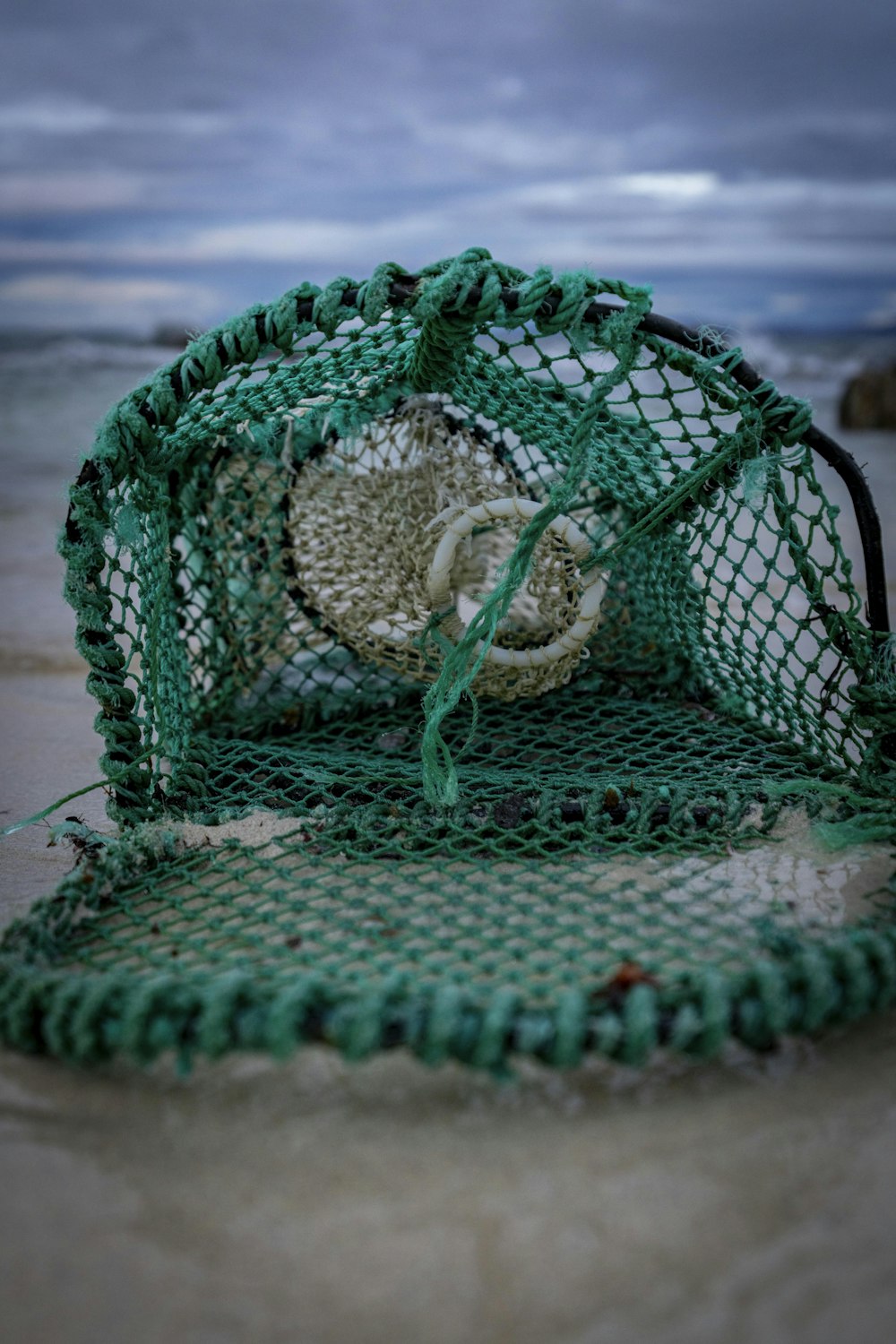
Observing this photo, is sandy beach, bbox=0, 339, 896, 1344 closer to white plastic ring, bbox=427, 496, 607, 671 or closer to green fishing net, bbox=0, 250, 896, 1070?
green fishing net, bbox=0, 250, 896, 1070

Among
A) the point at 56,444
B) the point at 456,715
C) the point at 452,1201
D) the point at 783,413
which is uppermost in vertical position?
the point at 56,444

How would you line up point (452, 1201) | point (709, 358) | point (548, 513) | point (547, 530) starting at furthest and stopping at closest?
point (547, 530) → point (709, 358) → point (548, 513) → point (452, 1201)

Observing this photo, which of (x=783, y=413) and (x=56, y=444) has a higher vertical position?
(x=56, y=444)

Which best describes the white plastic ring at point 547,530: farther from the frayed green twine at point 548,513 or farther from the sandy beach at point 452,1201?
the sandy beach at point 452,1201

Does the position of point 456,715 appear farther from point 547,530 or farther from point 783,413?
point 783,413

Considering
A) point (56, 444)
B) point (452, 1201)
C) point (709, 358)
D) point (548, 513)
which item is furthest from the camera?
point (56, 444)

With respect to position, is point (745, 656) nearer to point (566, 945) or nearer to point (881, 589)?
point (881, 589)

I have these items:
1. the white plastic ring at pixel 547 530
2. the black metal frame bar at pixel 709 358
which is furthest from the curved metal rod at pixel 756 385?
the white plastic ring at pixel 547 530

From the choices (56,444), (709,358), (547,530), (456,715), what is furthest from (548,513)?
(56,444)
